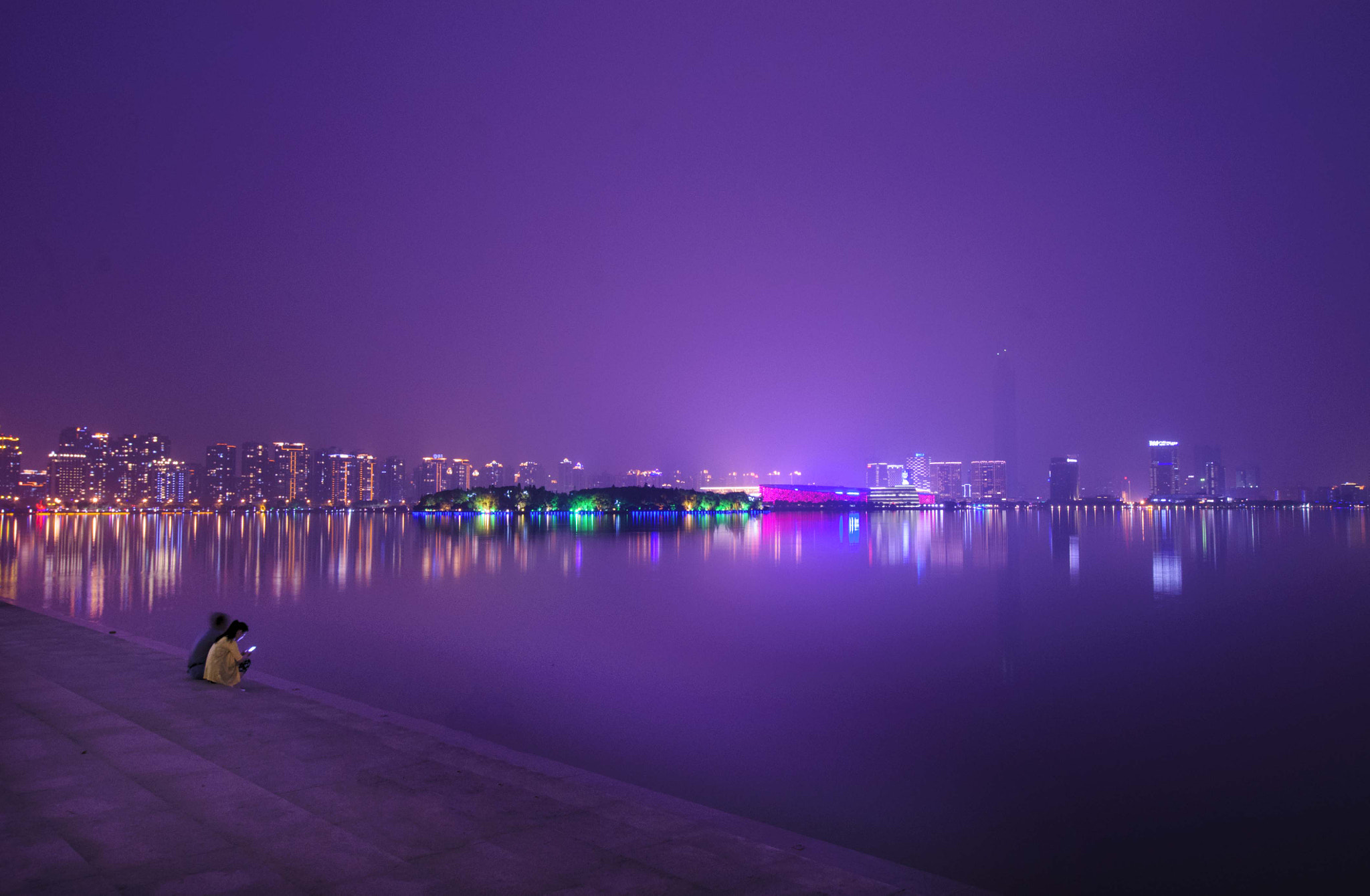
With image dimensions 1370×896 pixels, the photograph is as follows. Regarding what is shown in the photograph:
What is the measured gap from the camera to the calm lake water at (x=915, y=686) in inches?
349

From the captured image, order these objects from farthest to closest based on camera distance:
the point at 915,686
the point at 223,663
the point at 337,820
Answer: the point at 915,686 → the point at 223,663 → the point at 337,820

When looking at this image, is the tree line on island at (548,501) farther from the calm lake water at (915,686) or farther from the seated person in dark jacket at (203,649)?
the seated person in dark jacket at (203,649)

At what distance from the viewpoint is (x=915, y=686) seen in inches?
620

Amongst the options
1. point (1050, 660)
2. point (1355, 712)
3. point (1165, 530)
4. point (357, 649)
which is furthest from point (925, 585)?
point (1165, 530)

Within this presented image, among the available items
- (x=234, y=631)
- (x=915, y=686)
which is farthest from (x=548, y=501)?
(x=234, y=631)

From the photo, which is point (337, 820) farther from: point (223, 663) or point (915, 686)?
point (915, 686)

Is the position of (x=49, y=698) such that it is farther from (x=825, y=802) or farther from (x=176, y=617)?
(x=176, y=617)

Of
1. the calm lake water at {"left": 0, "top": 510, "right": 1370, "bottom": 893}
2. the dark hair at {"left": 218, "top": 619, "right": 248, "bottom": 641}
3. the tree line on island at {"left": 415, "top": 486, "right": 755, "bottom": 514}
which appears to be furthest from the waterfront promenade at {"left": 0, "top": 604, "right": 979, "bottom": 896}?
the tree line on island at {"left": 415, "top": 486, "right": 755, "bottom": 514}

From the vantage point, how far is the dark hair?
37.8 ft

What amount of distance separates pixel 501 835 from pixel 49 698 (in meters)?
7.47

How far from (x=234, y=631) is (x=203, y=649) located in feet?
1.52

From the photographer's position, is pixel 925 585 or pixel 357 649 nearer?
pixel 357 649

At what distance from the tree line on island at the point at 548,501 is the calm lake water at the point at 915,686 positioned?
13592cm

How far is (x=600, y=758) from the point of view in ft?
35.8
